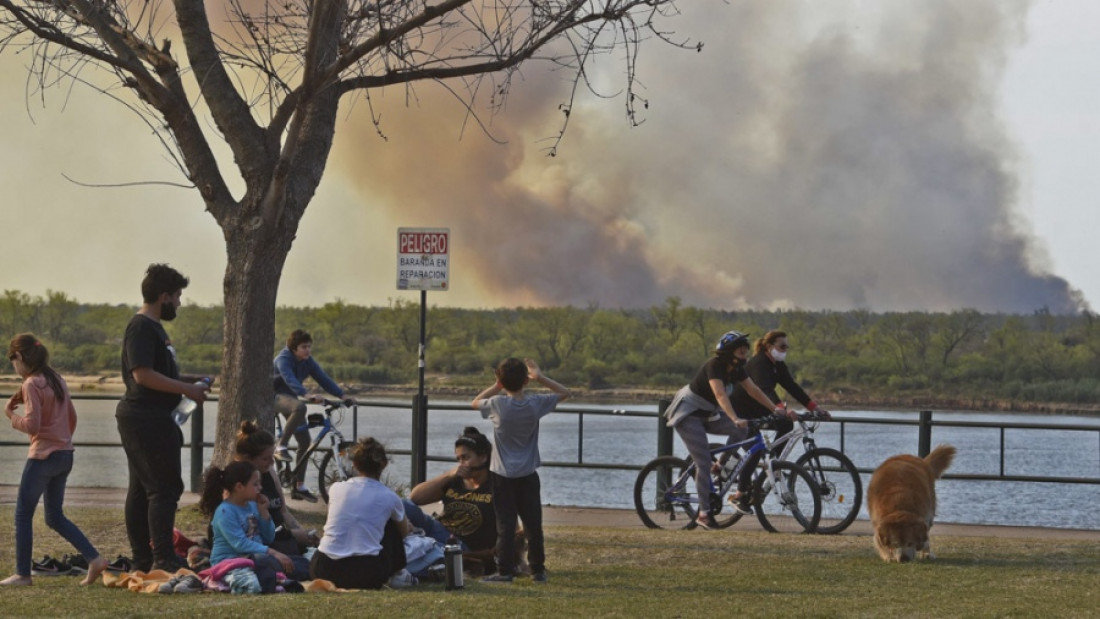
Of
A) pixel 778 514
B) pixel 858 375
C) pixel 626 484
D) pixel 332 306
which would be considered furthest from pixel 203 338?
pixel 778 514

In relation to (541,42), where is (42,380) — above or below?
below

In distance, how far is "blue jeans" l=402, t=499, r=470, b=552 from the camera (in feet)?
32.4

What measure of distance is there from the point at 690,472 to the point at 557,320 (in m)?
67.3

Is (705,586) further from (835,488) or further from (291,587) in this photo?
(835,488)

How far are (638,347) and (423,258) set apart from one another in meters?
59.9

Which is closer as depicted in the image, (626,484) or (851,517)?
(851,517)

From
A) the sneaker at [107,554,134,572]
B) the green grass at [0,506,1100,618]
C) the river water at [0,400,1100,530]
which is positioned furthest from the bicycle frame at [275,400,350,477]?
the sneaker at [107,554,134,572]

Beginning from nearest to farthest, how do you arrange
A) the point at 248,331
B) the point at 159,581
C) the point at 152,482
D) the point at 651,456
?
the point at 159,581, the point at 152,482, the point at 248,331, the point at 651,456

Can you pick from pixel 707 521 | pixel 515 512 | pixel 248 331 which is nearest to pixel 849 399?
pixel 707 521

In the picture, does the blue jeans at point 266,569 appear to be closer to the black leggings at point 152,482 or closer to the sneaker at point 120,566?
the black leggings at point 152,482

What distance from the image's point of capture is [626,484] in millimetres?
32375

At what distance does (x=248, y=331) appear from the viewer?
13688 mm

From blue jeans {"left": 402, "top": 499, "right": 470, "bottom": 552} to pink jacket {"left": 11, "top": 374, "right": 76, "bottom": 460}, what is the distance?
212cm

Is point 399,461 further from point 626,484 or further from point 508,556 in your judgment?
point 508,556
